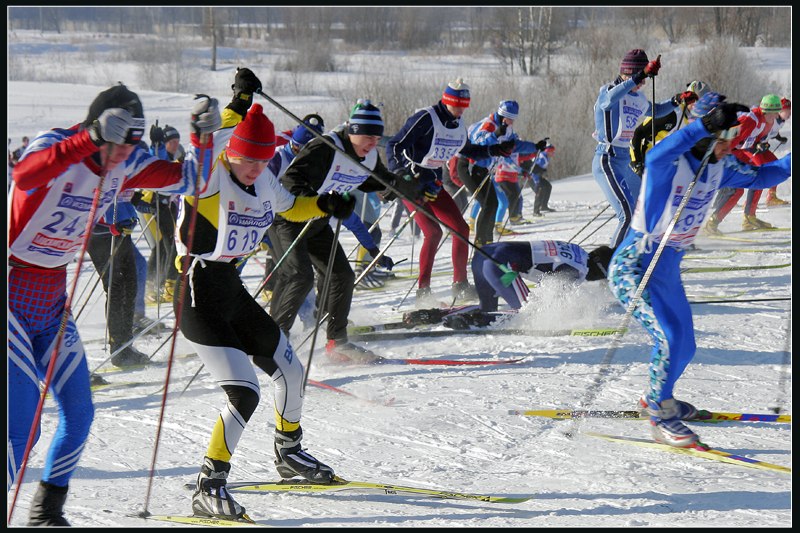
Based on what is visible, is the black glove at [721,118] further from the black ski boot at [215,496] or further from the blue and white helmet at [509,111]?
the blue and white helmet at [509,111]

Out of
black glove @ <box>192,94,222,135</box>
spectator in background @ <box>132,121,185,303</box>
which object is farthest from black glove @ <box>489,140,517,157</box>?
black glove @ <box>192,94,222,135</box>

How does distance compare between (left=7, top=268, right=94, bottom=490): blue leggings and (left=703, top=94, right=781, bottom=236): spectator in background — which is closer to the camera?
(left=7, top=268, right=94, bottom=490): blue leggings

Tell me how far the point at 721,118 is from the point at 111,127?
2.66 m

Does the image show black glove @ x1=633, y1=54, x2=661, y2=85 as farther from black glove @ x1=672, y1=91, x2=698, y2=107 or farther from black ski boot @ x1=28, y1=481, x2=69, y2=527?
black ski boot @ x1=28, y1=481, x2=69, y2=527

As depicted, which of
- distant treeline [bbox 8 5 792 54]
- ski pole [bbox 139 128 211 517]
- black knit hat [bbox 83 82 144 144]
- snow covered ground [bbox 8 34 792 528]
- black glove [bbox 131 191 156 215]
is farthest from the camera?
distant treeline [bbox 8 5 792 54]

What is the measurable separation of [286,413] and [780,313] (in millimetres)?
4610

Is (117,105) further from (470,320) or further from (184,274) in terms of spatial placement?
(470,320)

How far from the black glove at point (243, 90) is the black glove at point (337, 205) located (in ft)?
1.93

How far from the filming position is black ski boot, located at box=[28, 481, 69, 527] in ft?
11.4

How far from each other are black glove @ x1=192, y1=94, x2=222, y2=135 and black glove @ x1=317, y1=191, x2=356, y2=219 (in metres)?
0.86

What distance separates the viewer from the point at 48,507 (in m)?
3.51

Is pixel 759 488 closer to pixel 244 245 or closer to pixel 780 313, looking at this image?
pixel 244 245

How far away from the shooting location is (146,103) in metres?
29.9

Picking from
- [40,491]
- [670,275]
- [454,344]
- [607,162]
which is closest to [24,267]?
[40,491]
